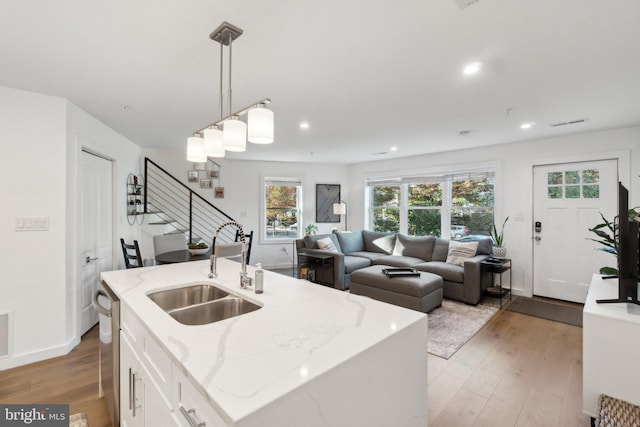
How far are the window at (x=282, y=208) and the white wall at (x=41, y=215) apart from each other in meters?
3.84

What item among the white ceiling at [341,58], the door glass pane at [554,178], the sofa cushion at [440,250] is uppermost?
the white ceiling at [341,58]

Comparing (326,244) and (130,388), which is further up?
(326,244)

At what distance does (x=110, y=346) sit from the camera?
186 centimetres

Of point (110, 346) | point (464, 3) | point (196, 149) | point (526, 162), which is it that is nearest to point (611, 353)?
point (464, 3)

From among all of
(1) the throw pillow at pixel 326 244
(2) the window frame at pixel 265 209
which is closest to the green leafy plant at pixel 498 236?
(1) the throw pillow at pixel 326 244

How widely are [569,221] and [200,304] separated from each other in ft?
16.1

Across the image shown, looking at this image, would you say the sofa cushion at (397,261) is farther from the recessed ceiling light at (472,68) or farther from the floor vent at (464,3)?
the floor vent at (464,3)

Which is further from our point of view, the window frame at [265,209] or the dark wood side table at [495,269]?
the window frame at [265,209]

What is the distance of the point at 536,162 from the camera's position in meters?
4.45

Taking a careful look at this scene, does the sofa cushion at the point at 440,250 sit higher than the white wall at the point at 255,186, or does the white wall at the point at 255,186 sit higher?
the white wall at the point at 255,186

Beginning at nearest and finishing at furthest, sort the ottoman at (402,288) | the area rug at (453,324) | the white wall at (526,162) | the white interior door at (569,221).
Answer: the area rug at (453,324), the ottoman at (402,288), the white wall at (526,162), the white interior door at (569,221)

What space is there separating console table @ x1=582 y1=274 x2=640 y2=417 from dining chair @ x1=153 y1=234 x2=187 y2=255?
4.85 m

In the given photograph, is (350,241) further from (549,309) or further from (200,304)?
(200,304)

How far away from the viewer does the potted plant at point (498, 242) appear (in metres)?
4.55
